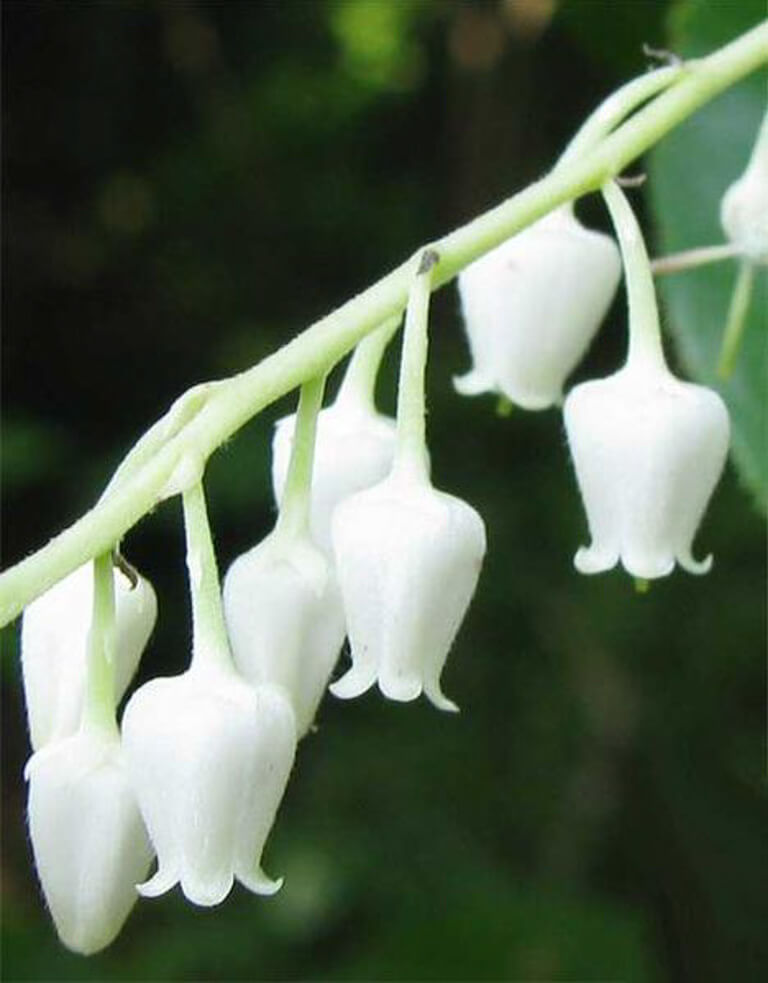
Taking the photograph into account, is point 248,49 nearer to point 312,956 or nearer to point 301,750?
point 301,750

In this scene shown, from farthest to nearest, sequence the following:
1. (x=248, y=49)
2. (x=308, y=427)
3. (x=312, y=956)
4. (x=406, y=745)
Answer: (x=248, y=49)
(x=406, y=745)
(x=312, y=956)
(x=308, y=427)

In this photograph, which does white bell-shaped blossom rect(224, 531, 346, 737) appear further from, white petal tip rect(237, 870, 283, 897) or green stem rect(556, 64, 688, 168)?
green stem rect(556, 64, 688, 168)

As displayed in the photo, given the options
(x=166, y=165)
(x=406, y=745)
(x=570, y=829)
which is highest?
(x=166, y=165)

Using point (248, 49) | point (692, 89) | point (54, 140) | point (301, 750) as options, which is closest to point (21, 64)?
point (54, 140)

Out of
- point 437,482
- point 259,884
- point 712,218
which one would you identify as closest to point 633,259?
point 259,884

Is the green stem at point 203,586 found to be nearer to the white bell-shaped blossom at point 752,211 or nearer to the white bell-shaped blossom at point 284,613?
the white bell-shaped blossom at point 284,613

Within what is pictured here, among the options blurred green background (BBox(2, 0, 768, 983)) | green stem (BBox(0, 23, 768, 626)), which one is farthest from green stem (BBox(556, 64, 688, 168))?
blurred green background (BBox(2, 0, 768, 983))

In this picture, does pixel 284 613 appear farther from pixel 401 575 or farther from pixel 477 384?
pixel 477 384
